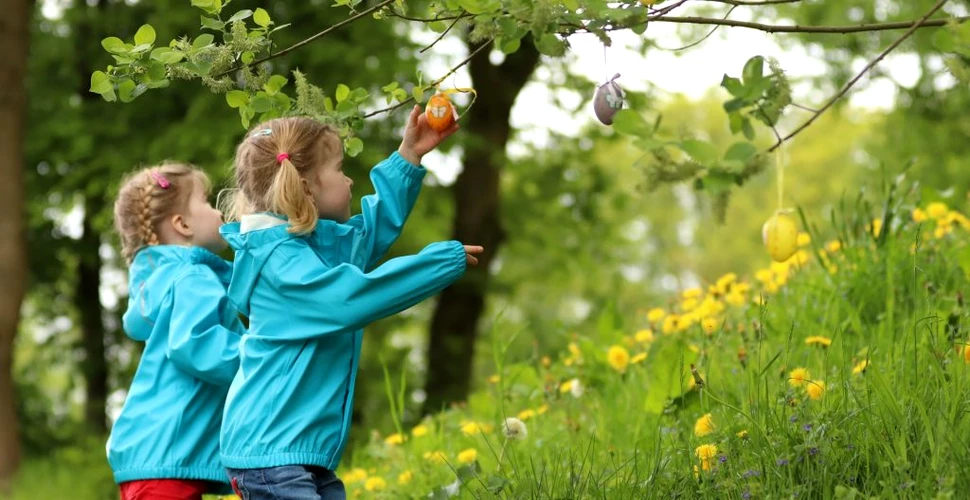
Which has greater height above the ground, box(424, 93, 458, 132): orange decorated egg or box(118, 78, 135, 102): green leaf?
box(118, 78, 135, 102): green leaf

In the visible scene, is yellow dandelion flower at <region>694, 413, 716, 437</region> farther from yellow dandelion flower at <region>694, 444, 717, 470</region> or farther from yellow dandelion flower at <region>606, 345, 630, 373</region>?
yellow dandelion flower at <region>606, 345, 630, 373</region>

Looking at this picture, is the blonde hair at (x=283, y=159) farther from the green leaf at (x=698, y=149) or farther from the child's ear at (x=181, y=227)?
the green leaf at (x=698, y=149)

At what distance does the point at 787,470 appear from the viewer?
7.98 ft

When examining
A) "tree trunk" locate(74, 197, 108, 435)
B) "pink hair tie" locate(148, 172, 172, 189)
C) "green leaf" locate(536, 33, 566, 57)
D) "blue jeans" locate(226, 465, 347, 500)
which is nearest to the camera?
"green leaf" locate(536, 33, 566, 57)

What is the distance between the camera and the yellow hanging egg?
8.75 feet

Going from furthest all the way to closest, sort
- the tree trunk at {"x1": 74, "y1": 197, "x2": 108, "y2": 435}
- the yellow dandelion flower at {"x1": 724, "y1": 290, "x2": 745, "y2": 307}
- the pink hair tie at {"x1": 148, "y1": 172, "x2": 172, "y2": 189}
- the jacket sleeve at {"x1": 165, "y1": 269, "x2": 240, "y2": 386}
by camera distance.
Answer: the tree trunk at {"x1": 74, "y1": 197, "x2": 108, "y2": 435} → the yellow dandelion flower at {"x1": 724, "y1": 290, "x2": 745, "y2": 307} → the pink hair tie at {"x1": 148, "y1": 172, "x2": 172, "y2": 189} → the jacket sleeve at {"x1": 165, "y1": 269, "x2": 240, "y2": 386}

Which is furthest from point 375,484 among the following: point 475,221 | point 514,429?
point 475,221

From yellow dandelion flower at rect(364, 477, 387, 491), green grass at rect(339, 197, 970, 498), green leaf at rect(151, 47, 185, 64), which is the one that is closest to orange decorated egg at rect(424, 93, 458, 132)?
green leaf at rect(151, 47, 185, 64)

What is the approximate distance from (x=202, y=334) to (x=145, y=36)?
1.01 meters

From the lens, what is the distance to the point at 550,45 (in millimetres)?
2236

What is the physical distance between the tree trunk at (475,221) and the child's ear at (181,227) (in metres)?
6.46

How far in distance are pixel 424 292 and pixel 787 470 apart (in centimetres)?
90

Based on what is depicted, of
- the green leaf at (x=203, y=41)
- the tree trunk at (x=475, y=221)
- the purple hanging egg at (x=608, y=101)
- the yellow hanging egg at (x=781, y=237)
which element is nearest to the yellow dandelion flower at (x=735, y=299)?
the yellow hanging egg at (x=781, y=237)

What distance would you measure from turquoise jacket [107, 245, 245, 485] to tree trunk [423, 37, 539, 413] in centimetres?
673
